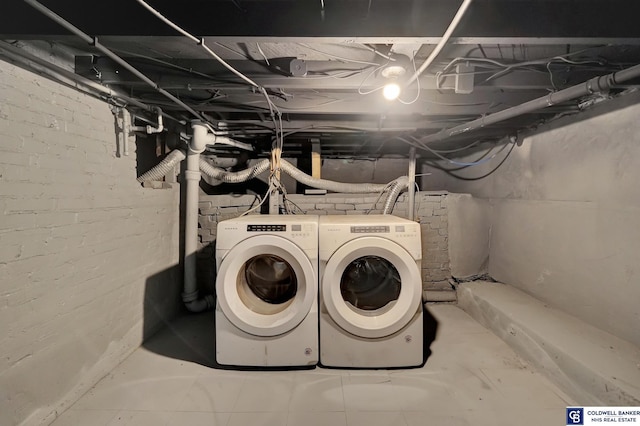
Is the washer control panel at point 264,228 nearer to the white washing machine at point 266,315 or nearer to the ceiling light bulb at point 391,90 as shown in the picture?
the white washing machine at point 266,315

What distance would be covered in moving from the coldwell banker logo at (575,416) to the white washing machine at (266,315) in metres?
1.37

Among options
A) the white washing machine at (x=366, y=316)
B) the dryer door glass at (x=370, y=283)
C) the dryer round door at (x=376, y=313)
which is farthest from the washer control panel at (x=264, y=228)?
the dryer door glass at (x=370, y=283)

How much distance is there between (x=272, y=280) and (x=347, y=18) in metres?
1.75

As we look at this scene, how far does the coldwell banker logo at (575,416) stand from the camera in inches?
54.9

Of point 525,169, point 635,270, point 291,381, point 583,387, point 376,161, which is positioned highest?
point 376,161

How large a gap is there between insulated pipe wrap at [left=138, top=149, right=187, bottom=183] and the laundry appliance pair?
820mm

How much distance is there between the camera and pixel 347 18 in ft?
3.82

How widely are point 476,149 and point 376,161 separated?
127cm

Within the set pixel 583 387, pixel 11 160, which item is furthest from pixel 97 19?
pixel 583 387

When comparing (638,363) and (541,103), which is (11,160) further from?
(638,363)

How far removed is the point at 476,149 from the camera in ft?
10.9

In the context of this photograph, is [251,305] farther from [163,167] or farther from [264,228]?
[163,167]

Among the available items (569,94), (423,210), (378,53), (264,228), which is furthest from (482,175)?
(264,228)
